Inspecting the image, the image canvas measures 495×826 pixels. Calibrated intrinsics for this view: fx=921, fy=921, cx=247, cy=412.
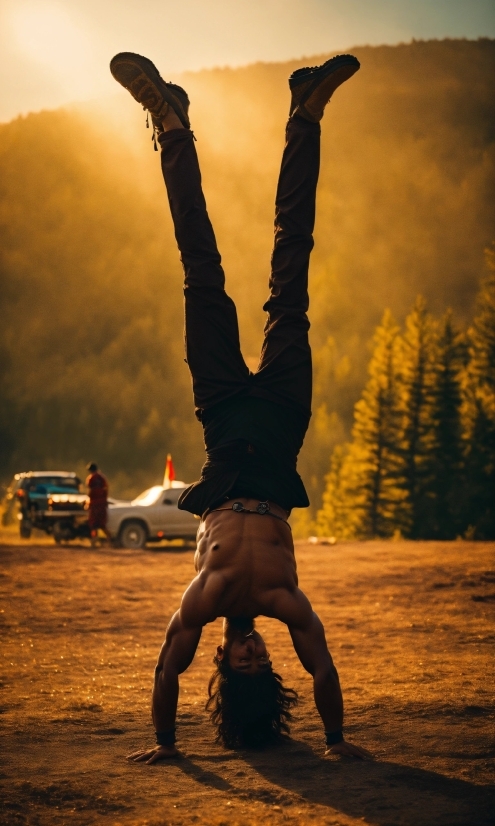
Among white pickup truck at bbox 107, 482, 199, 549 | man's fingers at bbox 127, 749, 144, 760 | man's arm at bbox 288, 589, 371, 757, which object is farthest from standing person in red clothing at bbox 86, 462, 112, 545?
man's arm at bbox 288, 589, 371, 757

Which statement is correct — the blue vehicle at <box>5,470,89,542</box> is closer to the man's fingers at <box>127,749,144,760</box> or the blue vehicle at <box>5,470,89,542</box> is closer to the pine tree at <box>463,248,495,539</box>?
the man's fingers at <box>127,749,144,760</box>

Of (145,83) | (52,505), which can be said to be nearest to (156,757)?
(145,83)

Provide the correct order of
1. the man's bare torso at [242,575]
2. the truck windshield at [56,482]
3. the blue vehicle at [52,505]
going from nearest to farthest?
the man's bare torso at [242,575], the blue vehicle at [52,505], the truck windshield at [56,482]

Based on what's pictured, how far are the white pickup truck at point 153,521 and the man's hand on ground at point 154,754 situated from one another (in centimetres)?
1890

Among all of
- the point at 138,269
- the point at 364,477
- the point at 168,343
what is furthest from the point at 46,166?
the point at 364,477

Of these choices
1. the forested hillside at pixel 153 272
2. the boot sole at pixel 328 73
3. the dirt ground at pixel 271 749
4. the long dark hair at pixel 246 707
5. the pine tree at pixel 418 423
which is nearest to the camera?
the dirt ground at pixel 271 749

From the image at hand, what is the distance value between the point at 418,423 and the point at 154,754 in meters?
43.3

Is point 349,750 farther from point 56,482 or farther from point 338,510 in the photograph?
point 338,510

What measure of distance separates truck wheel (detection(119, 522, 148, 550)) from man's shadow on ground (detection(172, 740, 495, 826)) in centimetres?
1916

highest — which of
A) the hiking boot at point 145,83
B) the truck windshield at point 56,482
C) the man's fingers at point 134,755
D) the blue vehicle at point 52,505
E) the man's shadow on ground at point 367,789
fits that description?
the hiking boot at point 145,83

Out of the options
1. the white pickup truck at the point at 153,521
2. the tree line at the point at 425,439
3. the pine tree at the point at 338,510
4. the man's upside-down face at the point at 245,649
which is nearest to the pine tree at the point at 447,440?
the tree line at the point at 425,439

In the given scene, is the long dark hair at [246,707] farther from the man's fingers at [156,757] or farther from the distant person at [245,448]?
the man's fingers at [156,757]

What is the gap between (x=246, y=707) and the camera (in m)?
5.82

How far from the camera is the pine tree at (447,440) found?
47500mm
